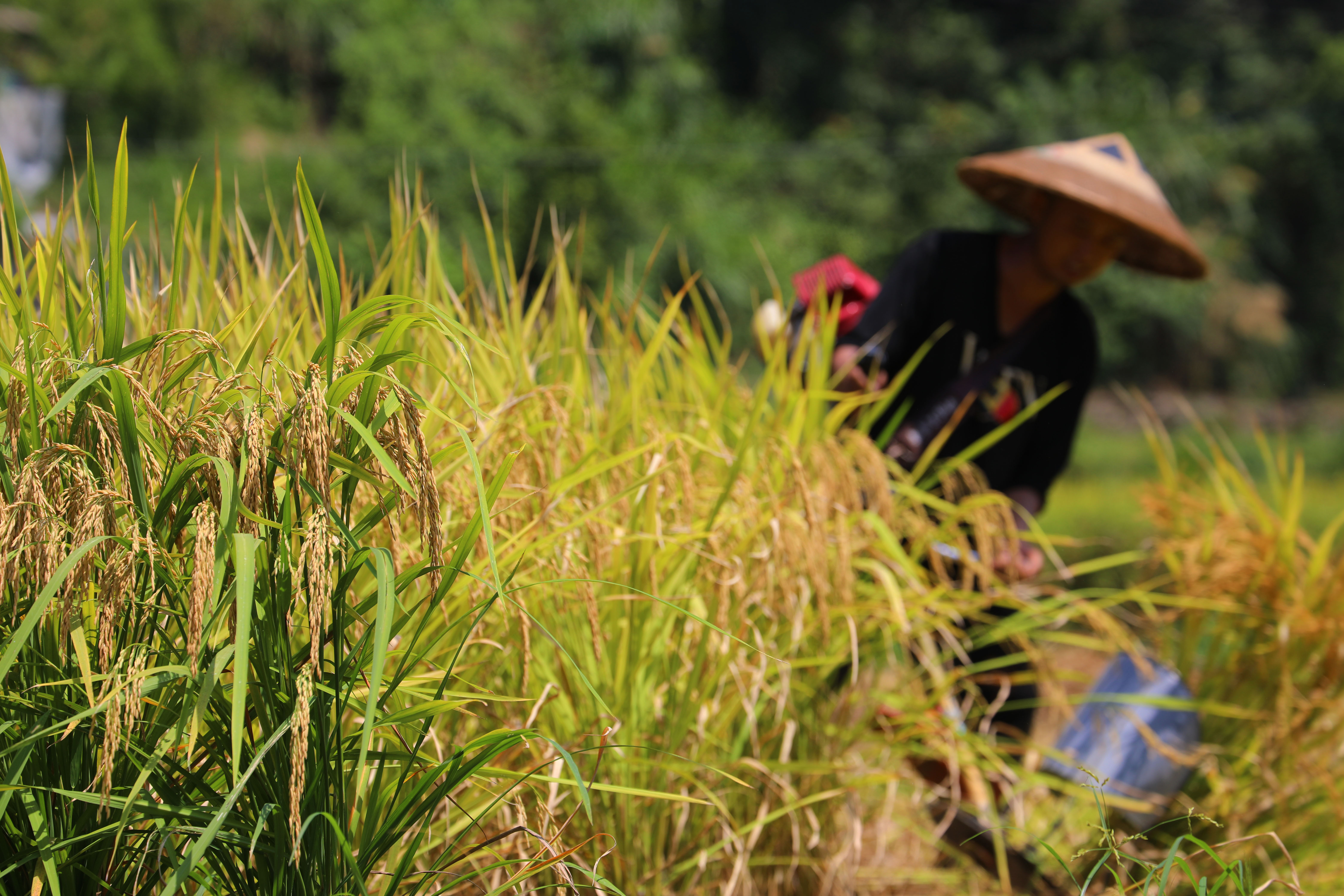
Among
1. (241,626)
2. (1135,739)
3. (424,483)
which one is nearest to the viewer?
(241,626)

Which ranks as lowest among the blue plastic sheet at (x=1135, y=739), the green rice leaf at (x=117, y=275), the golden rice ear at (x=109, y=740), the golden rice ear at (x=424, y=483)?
the blue plastic sheet at (x=1135, y=739)

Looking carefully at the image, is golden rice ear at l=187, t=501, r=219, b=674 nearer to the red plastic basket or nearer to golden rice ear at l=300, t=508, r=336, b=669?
golden rice ear at l=300, t=508, r=336, b=669

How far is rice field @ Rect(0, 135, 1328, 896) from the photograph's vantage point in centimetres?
101

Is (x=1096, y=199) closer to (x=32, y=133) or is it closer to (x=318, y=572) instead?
(x=318, y=572)

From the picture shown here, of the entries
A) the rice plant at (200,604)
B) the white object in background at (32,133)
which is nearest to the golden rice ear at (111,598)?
the rice plant at (200,604)

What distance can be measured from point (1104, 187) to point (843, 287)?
1.92ft

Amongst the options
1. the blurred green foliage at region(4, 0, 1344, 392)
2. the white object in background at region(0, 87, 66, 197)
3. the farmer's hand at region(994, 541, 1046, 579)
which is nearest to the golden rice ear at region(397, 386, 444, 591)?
the farmer's hand at region(994, 541, 1046, 579)

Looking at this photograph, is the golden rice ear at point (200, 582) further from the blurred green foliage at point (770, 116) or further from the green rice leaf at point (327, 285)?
the blurred green foliage at point (770, 116)

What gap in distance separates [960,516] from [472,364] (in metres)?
0.95

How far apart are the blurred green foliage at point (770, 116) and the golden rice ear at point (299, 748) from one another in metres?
12.8

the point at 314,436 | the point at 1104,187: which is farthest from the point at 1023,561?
the point at 314,436

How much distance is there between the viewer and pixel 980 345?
7.88 feet

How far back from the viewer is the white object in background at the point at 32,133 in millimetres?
14586

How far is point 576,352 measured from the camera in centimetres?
186
